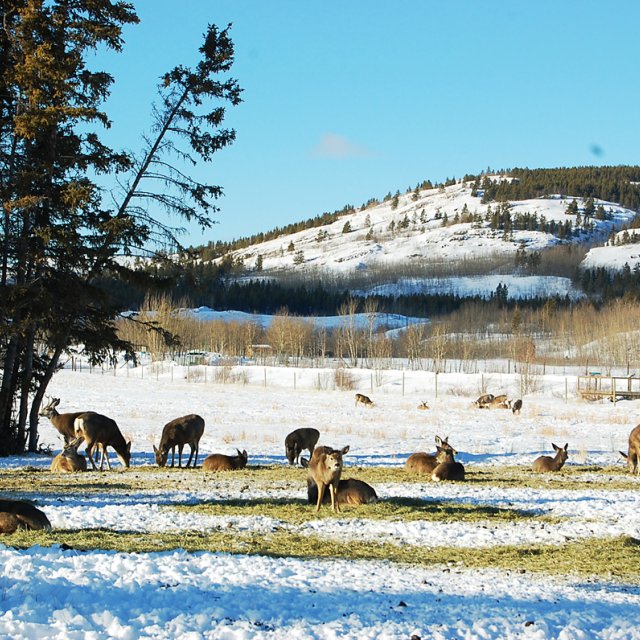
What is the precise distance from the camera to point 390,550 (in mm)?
9992

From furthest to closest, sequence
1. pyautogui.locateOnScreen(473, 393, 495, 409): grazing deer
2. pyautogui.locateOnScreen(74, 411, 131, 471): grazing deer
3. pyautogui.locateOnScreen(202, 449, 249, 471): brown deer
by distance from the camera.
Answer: pyautogui.locateOnScreen(473, 393, 495, 409): grazing deer → pyautogui.locateOnScreen(74, 411, 131, 471): grazing deer → pyautogui.locateOnScreen(202, 449, 249, 471): brown deer

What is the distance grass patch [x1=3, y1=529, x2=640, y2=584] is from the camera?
355 inches

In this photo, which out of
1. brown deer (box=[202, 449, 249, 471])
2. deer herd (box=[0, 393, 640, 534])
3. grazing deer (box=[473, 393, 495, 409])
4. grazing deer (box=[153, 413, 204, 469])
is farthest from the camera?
grazing deer (box=[473, 393, 495, 409])

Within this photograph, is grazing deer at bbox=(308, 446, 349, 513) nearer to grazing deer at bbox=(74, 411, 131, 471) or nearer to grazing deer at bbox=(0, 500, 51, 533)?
grazing deer at bbox=(0, 500, 51, 533)

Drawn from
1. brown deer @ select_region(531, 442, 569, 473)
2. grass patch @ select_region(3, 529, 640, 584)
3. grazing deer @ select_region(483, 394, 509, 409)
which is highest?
grass patch @ select_region(3, 529, 640, 584)

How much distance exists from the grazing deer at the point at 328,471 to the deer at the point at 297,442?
8704 mm

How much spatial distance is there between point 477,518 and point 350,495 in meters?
2.24

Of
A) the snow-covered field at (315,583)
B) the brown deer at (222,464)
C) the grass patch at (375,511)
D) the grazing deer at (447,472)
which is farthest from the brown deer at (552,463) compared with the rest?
the brown deer at (222,464)

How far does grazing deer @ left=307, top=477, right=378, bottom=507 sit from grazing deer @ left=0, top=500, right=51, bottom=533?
4.59 m

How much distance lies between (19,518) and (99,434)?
1008cm

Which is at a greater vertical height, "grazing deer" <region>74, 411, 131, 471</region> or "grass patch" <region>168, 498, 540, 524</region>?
"grazing deer" <region>74, 411, 131, 471</region>

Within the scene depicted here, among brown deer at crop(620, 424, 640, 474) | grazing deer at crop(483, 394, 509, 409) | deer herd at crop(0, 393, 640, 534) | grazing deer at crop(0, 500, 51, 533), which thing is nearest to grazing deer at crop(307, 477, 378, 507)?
deer herd at crop(0, 393, 640, 534)

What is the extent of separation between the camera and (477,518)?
12.3 meters

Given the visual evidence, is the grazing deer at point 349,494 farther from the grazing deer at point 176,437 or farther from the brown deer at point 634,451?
the brown deer at point 634,451
